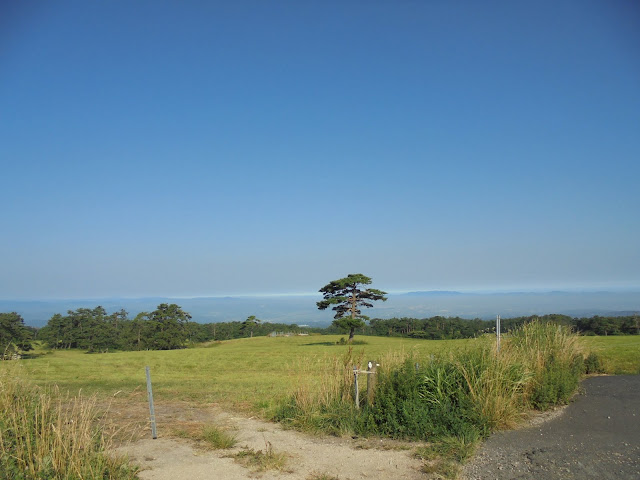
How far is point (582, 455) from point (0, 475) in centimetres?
684

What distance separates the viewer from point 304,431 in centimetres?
773

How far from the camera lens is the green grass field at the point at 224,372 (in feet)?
33.8

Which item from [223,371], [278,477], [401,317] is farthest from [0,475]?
[401,317]

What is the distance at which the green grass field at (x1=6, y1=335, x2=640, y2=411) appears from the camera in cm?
1031

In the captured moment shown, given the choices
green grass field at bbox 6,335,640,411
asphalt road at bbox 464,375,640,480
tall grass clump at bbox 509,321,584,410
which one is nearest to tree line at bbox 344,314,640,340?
tall grass clump at bbox 509,321,584,410

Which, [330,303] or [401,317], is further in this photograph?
[401,317]

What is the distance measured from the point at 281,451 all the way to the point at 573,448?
4082 millimetres

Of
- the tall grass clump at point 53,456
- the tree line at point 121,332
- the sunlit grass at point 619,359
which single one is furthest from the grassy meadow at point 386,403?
the tree line at point 121,332

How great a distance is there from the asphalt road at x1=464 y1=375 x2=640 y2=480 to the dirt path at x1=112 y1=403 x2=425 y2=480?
3.42ft

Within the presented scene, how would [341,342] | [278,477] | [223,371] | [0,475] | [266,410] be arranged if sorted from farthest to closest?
[341,342] < [223,371] < [266,410] < [278,477] < [0,475]

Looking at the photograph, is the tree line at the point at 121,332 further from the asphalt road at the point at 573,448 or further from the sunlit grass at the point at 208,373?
the asphalt road at the point at 573,448

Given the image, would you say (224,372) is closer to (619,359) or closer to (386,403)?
(386,403)

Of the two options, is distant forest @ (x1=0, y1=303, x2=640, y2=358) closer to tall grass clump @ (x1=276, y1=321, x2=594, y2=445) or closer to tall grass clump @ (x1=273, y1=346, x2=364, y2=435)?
tall grass clump @ (x1=276, y1=321, x2=594, y2=445)

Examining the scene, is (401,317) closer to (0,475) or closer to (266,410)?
(266,410)
